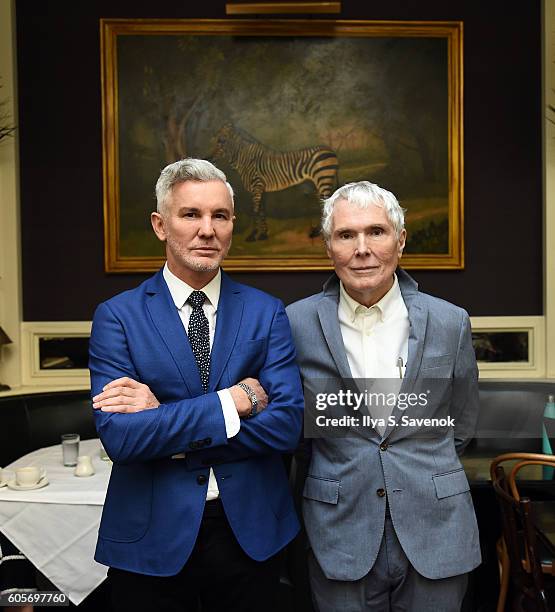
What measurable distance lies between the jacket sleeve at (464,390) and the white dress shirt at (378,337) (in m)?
0.17

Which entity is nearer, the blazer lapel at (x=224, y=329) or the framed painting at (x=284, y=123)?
the blazer lapel at (x=224, y=329)

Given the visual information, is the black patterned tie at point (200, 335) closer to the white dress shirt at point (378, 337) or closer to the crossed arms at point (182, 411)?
the crossed arms at point (182, 411)

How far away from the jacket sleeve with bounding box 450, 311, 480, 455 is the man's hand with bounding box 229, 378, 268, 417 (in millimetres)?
553

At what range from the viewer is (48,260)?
4637 millimetres

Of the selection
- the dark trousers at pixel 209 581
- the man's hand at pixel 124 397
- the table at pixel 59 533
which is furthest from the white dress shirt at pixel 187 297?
the table at pixel 59 533

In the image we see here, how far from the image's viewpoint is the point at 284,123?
15.2ft

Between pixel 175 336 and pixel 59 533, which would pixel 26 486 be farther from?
pixel 175 336

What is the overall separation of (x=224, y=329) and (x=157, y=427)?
0.32 m

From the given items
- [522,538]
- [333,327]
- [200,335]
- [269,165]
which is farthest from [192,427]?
[269,165]

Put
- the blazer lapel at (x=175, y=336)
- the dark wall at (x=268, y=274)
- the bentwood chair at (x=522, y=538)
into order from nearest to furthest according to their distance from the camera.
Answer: the blazer lapel at (x=175, y=336) < the bentwood chair at (x=522, y=538) < the dark wall at (x=268, y=274)

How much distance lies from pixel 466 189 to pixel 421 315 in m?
3.11

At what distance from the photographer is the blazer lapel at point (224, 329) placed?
182 centimetres

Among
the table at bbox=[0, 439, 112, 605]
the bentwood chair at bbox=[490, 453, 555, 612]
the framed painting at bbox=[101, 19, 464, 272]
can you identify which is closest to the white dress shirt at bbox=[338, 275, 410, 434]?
the bentwood chair at bbox=[490, 453, 555, 612]

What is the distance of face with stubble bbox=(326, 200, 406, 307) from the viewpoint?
73.3 inches
